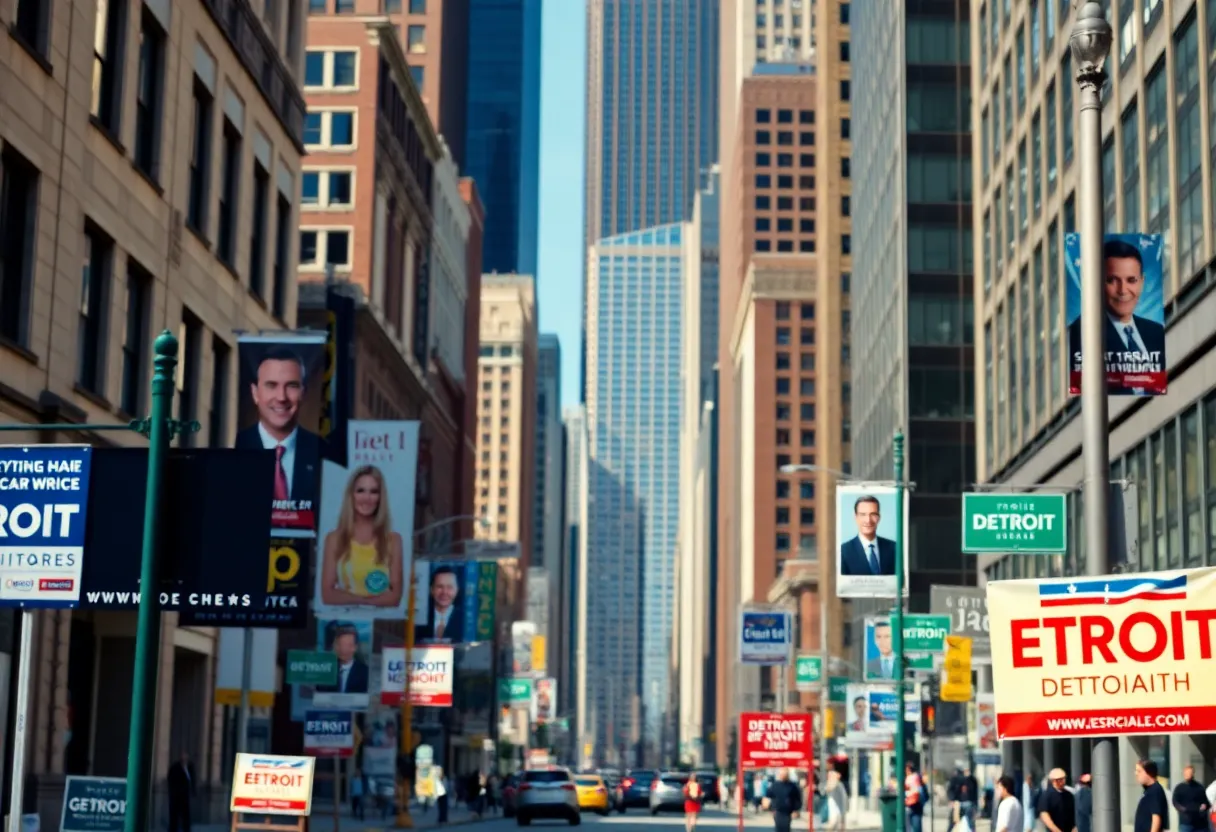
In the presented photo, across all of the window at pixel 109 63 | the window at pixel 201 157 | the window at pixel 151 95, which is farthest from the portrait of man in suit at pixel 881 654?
the window at pixel 109 63

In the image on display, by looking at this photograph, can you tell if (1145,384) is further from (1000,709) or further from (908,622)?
(908,622)

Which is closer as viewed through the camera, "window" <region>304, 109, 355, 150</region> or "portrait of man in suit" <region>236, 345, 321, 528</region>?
"portrait of man in suit" <region>236, 345, 321, 528</region>

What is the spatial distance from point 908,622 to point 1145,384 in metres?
26.4

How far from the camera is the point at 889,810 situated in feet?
116

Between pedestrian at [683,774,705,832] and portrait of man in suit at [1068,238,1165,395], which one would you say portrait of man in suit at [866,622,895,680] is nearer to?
pedestrian at [683,774,705,832]

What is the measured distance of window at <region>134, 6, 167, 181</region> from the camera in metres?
37.6

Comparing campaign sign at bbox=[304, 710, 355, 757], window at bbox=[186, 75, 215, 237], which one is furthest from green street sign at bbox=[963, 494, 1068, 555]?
window at bbox=[186, 75, 215, 237]

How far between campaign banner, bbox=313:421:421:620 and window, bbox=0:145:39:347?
A: 13.7 m

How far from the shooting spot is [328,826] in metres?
49.5

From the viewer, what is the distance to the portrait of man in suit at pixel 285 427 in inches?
1188

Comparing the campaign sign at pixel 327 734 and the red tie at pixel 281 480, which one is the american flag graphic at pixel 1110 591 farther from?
the campaign sign at pixel 327 734

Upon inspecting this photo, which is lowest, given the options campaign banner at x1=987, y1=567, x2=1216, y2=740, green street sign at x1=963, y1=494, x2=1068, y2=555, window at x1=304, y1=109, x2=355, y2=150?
campaign banner at x1=987, y1=567, x2=1216, y2=740

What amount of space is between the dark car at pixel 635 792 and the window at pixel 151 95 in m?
49.4

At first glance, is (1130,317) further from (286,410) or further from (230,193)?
(230,193)
